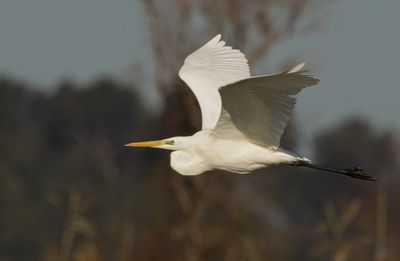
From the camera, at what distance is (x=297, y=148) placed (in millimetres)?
36562

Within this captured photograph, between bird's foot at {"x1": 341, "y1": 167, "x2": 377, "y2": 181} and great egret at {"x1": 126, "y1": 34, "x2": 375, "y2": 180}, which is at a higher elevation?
great egret at {"x1": 126, "y1": 34, "x2": 375, "y2": 180}

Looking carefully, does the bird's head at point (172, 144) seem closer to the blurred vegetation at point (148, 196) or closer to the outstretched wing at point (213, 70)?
the outstretched wing at point (213, 70)

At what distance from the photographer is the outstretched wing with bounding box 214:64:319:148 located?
814 cm

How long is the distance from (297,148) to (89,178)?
6.14 meters

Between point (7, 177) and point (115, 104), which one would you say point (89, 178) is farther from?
point (115, 104)

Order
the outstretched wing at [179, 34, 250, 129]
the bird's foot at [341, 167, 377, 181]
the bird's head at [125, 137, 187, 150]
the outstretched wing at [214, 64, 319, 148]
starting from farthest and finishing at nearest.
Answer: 1. the outstretched wing at [179, 34, 250, 129]
2. the bird's foot at [341, 167, 377, 181]
3. the bird's head at [125, 137, 187, 150]
4. the outstretched wing at [214, 64, 319, 148]

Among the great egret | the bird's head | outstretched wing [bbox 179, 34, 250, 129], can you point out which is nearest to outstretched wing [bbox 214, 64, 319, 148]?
the great egret

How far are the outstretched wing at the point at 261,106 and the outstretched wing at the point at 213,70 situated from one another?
1.06 meters

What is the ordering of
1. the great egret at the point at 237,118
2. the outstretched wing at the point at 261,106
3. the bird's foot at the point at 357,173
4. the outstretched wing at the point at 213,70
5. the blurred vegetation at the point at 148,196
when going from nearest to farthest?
the outstretched wing at the point at 261,106 → the great egret at the point at 237,118 → the bird's foot at the point at 357,173 → the outstretched wing at the point at 213,70 → the blurred vegetation at the point at 148,196

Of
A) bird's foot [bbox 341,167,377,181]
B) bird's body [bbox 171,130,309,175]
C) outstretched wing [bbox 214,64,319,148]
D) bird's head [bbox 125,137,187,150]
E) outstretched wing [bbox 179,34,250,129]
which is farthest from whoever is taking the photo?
outstretched wing [bbox 179,34,250,129]

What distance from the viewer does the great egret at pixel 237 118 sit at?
838cm

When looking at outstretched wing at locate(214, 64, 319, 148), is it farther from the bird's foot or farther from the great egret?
the bird's foot

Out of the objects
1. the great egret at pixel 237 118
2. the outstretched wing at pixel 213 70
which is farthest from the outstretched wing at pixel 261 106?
the outstretched wing at pixel 213 70

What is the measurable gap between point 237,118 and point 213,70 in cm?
151
